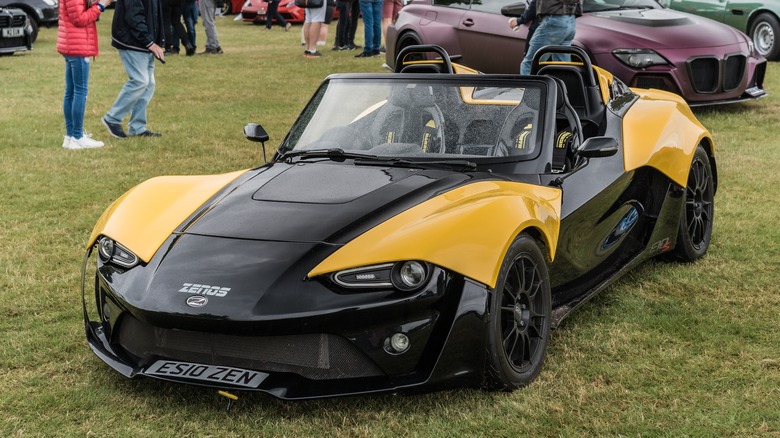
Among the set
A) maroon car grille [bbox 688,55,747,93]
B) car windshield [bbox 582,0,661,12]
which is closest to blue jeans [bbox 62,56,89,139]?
car windshield [bbox 582,0,661,12]

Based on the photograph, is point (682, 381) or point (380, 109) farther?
point (380, 109)

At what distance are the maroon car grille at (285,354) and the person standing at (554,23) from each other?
6.91 metres

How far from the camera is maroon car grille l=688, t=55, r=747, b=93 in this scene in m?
10.9

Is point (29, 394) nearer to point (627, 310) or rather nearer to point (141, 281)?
point (141, 281)

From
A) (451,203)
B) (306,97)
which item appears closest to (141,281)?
(451,203)

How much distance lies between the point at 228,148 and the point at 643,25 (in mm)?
4655

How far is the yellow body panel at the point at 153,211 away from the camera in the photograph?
4.27m

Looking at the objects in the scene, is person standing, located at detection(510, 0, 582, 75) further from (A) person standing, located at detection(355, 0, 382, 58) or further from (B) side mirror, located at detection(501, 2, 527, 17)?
(A) person standing, located at detection(355, 0, 382, 58)

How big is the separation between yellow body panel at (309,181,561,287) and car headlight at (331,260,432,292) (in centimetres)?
2

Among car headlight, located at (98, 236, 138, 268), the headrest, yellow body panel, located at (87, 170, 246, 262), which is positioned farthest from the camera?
the headrest

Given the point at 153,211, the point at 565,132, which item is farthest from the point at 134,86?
the point at 153,211

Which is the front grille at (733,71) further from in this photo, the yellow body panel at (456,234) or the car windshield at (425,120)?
the yellow body panel at (456,234)

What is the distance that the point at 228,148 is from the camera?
33.6 ft

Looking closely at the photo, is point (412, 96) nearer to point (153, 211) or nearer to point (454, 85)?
point (454, 85)
